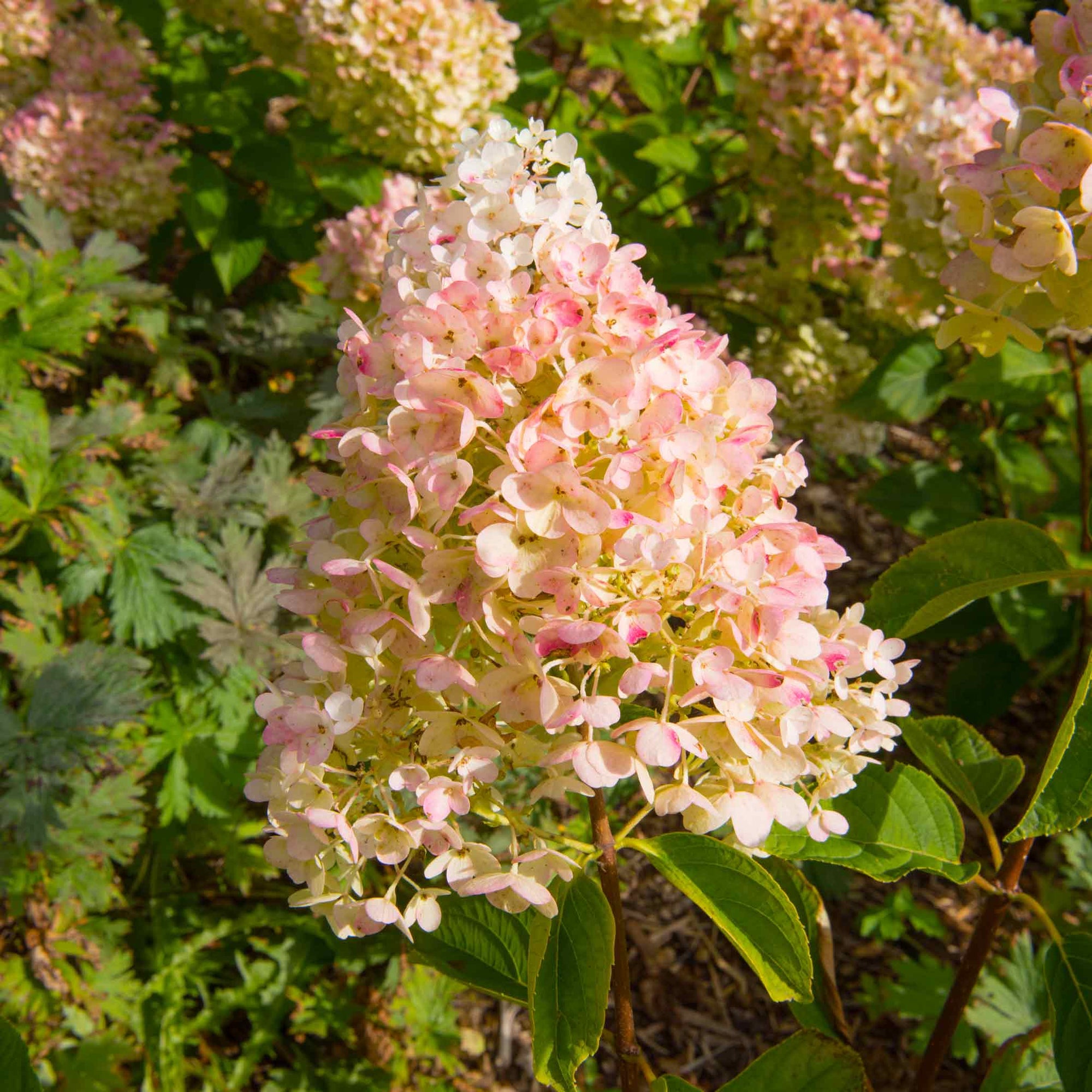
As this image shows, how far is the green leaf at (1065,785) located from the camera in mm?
826

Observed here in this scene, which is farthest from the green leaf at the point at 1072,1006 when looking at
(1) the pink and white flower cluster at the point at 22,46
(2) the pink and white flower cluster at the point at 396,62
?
(1) the pink and white flower cluster at the point at 22,46

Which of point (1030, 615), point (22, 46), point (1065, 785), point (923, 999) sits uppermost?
point (1065, 785)

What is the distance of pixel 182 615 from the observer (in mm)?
2041

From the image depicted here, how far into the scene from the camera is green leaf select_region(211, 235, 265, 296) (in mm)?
2590

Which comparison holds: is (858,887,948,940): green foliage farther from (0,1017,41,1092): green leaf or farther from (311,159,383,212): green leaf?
(311,159,383,212): green leaf

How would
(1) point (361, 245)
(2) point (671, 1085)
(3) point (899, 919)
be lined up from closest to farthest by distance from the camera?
(2) point (671, 1085) → (1) point (361, 245) → (3) point (899, 919)

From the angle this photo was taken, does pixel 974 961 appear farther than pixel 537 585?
Yes

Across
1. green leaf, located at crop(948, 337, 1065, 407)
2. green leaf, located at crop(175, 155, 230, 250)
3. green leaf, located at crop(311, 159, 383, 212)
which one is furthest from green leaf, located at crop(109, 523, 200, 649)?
green leaf, located at crop(948, 337, 1065, 407)

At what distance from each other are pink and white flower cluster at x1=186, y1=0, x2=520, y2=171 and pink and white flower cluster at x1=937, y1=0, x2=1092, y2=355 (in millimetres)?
1636

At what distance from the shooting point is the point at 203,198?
259 centimetres

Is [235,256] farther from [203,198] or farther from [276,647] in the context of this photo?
[276,647]

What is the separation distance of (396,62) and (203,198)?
698 millimetres

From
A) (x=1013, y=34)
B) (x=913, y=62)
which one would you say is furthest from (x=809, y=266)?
(x=1013, y=34)

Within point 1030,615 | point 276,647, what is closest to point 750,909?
point 276,647
